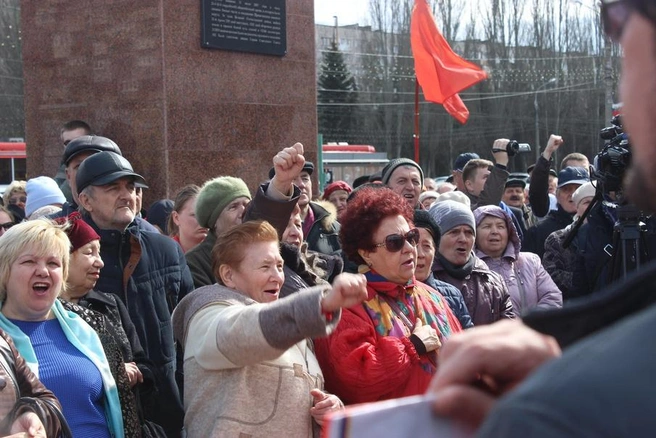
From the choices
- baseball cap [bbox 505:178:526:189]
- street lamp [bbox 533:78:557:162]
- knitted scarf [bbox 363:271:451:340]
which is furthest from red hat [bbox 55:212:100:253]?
street lamp [bbox 533:78:557:162]

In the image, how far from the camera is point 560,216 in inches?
295

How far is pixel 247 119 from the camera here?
8.01m

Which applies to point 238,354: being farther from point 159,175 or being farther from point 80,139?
point 159,175

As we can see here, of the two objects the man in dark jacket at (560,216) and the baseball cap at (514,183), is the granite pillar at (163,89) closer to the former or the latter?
the baseball cap at (514,183)

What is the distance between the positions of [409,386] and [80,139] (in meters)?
2.88

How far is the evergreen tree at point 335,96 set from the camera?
142 ft

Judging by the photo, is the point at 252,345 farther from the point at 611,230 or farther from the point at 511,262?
the point at 611,230

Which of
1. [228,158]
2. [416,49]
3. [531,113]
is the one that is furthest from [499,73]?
[228,158]

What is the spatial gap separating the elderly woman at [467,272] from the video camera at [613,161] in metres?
0.80

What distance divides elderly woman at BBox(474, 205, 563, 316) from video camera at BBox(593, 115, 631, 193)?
3.19ft

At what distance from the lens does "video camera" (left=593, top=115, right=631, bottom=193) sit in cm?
462

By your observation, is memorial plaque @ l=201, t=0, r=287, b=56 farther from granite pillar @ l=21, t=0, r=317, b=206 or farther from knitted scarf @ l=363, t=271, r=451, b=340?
knitted scarf @ l=363, t=271, r=451, b=340

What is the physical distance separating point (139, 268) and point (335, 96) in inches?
1597

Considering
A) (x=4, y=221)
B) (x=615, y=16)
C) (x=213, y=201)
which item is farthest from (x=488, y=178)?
(x=615, y=16)
